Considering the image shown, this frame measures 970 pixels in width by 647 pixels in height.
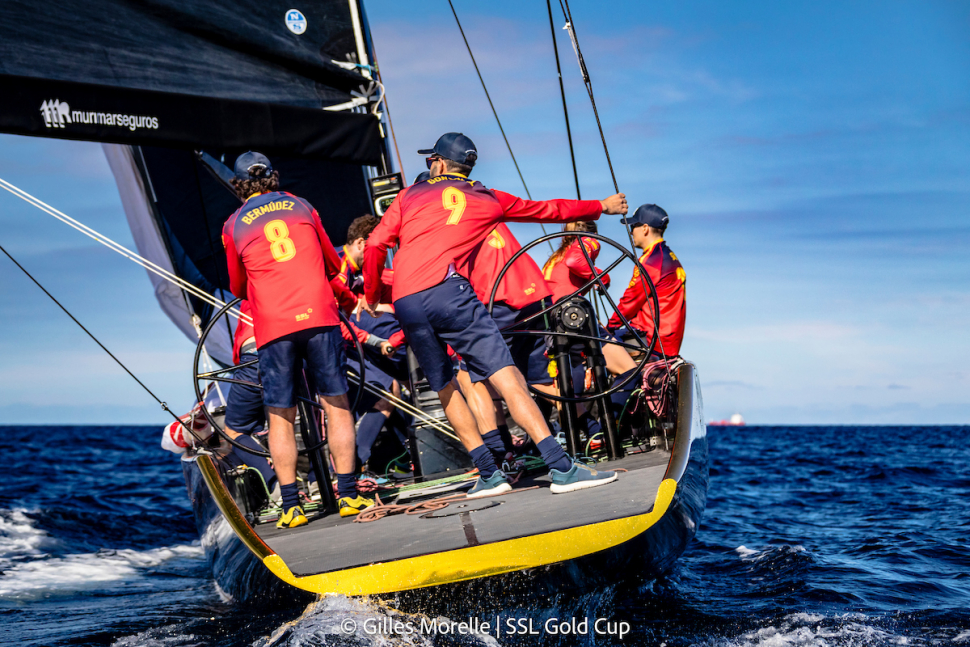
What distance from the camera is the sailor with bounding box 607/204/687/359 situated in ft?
15.6

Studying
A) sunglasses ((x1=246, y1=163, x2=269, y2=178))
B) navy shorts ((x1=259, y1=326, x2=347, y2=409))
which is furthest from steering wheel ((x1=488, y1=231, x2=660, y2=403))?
sunglasses ((x1=246, y1=163, x2=269, y2=178))

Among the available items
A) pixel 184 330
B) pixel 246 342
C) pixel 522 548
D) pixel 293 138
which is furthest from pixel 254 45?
pixel 184 330

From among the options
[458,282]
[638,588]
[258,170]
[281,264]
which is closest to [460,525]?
[638,588]

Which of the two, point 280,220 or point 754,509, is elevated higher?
point 280,220

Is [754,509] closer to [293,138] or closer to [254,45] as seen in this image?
[293,138]

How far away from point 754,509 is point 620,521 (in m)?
5.94

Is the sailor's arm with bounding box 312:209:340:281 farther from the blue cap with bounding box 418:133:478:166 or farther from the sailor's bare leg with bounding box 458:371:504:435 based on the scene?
the sailor's bare leg with bounding box 458:371:504:435

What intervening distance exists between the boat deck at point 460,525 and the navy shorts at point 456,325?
1.87ft

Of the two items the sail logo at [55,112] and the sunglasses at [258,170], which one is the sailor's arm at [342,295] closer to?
the sunglasses at [258,170]

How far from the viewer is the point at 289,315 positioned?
3.38 m

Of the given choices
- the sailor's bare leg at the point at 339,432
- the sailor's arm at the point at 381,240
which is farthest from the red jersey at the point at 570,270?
the sailor's bare leg at the point at 339,432

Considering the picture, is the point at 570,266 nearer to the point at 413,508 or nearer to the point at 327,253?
the point at 327,253

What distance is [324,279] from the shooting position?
11.4 feet

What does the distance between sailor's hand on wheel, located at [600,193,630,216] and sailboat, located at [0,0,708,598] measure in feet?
1.33
